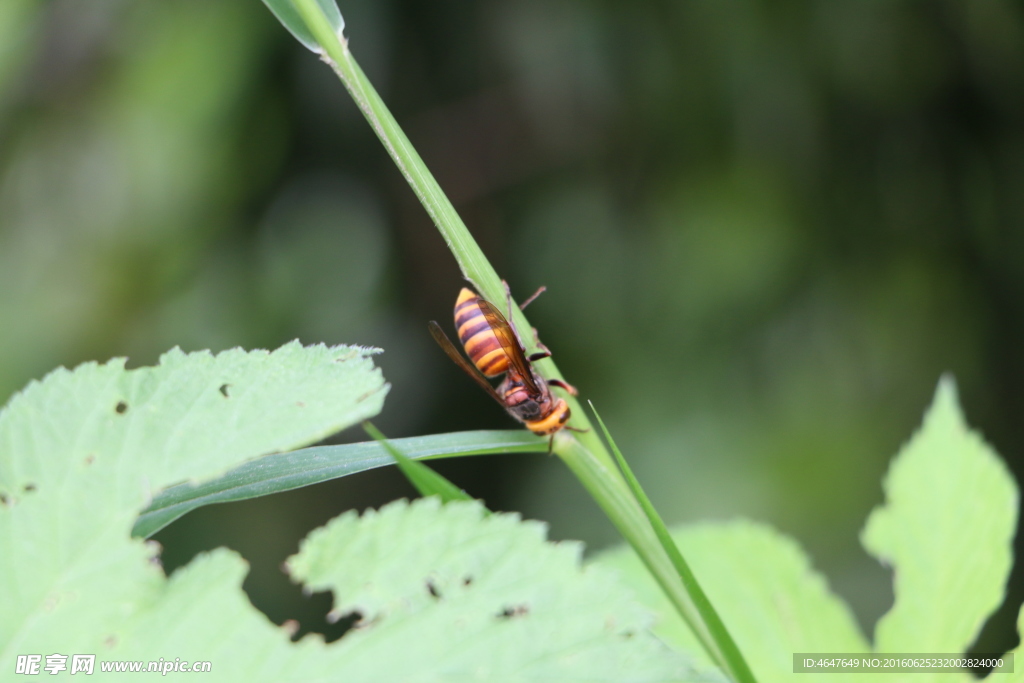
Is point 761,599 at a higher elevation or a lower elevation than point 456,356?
lower

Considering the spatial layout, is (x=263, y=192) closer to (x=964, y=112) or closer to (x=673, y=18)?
(x=673, y=18)

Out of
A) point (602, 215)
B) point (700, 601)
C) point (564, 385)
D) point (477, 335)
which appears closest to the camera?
point (700, 601)

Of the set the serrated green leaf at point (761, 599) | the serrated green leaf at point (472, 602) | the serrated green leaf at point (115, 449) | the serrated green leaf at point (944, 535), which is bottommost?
the serrated green leaf at point (761, 599)

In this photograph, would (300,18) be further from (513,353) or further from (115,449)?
(513,353)

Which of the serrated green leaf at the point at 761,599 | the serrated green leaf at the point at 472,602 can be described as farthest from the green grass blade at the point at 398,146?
the serrated green leaf at the point at 761,599

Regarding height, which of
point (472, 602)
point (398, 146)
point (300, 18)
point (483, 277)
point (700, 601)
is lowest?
point (700, 601)

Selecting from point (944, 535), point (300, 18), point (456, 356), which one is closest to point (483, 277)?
point (300, 18)

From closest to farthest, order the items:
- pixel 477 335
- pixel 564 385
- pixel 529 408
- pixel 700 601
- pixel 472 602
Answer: pixel 472 602, pixel 700 601, pixel 564 385, pixel 529 408, pixel 477 335

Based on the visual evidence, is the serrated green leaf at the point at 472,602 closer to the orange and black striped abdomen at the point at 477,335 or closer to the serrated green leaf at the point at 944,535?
the serrated green leaf at the point at 944,535
